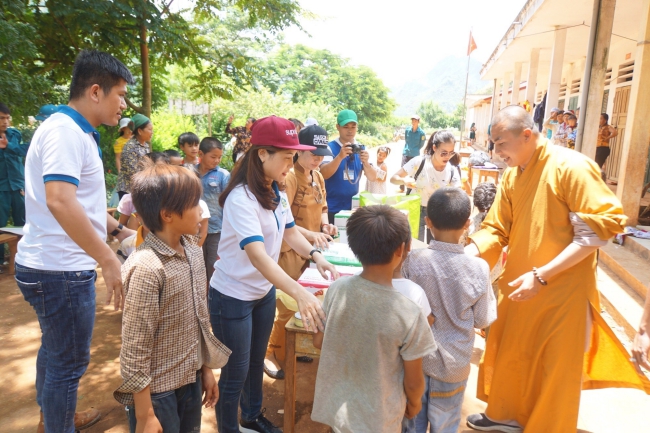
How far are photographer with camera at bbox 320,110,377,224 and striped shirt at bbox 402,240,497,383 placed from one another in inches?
82.5

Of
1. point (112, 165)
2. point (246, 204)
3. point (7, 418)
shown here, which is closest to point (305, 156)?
point (246, 204)

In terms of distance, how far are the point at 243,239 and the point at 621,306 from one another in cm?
415

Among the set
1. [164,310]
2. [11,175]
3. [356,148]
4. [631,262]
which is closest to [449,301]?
[164,310]

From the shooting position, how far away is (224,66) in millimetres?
8109

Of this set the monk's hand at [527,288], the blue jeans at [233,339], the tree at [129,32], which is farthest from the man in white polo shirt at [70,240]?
the tree at [129,32]

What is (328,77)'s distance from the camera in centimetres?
3300

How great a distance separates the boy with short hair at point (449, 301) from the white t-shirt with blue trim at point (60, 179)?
1464 millimetres

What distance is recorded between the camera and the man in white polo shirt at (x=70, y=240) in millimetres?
1861

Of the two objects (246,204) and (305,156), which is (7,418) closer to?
(246,204)

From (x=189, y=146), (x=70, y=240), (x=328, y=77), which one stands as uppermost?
(x=328, y=77)

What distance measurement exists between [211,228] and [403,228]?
285 cm

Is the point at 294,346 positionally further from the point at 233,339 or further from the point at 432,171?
the point at 432,171

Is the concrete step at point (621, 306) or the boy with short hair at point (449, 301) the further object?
the concrete step at point (621, 306)

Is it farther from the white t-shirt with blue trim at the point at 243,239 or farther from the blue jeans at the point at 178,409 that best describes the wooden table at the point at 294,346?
the blue jeans at the point at 178,409
